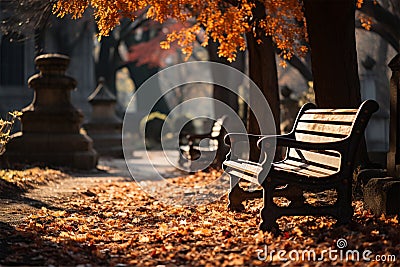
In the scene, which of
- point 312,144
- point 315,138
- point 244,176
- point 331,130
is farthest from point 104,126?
point 312,144

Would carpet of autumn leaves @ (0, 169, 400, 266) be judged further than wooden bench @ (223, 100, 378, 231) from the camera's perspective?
No

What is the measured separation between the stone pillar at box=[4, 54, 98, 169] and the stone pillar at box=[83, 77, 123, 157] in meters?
8.08

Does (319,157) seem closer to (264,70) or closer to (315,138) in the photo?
(315,138)

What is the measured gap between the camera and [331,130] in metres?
6.96

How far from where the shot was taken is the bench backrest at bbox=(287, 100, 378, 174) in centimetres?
646

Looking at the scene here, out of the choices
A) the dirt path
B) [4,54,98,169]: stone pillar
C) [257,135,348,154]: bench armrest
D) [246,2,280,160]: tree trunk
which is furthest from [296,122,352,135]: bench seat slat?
[4,54,98,169]: stone pillar

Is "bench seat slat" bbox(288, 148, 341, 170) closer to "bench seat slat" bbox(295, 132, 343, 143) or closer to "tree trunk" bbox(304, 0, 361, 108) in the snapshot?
"bench seat slat" bbox(295, 132, 343, 143)

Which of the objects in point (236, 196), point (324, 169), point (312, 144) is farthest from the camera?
point (236, 196)

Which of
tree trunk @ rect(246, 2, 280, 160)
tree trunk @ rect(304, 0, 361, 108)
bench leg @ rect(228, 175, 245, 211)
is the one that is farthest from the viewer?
tree trunk @ rect(246, 2, 280, 160)

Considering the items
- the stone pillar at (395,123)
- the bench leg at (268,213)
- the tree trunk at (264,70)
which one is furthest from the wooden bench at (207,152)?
the bench leg at (268,213)

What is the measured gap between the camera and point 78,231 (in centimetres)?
731

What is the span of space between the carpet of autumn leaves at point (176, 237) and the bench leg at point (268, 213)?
112 mm

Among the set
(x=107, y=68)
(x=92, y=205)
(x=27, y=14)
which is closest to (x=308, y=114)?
(x=92, y=205)

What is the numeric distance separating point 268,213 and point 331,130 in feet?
3.71
